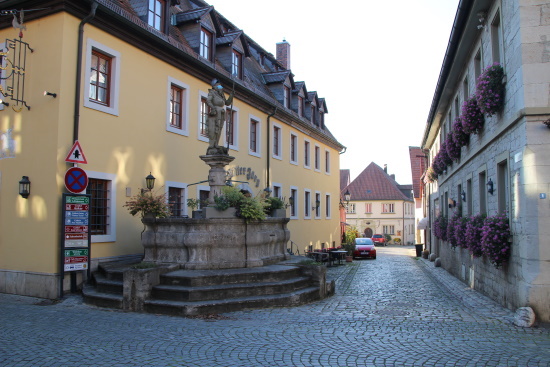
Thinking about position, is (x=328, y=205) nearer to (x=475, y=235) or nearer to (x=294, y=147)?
(x=294, y=147)

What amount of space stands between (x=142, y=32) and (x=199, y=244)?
633cm

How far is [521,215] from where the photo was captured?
8375 millimetres

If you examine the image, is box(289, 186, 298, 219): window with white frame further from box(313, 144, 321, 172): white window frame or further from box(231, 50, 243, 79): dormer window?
box(231, 50, 243, 79): dormer window

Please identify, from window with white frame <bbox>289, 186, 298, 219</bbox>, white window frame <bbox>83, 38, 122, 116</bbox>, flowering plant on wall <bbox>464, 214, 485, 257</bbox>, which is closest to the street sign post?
white window frame <bbox>83, 38, 122, 116</bbox>

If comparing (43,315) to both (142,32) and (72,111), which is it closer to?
(72,111)

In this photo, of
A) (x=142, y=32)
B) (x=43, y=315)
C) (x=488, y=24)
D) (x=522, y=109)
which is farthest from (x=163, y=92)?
(x=522, y=109)

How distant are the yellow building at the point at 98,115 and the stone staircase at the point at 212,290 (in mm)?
1734

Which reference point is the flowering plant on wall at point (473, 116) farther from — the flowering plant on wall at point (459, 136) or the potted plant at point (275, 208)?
the potted plant at point (275, 208)

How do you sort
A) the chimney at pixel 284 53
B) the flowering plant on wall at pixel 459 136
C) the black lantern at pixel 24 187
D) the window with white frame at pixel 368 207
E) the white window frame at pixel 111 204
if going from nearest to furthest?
the black lantern at pixel 24 187 → the white window frame at pixel 111 204 → the flowering plant on wall at pixel 459 136 → the chimney at pixel 284 53 → the window with white frame at pixel 368 207

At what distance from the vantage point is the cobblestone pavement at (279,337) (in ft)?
19.1

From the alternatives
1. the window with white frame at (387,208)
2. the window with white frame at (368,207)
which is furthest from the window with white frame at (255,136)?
the window with white frame at (387,208)

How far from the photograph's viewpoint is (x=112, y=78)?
1240 cm

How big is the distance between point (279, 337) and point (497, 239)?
188 inches

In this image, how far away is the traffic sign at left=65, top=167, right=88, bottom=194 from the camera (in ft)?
33.3
